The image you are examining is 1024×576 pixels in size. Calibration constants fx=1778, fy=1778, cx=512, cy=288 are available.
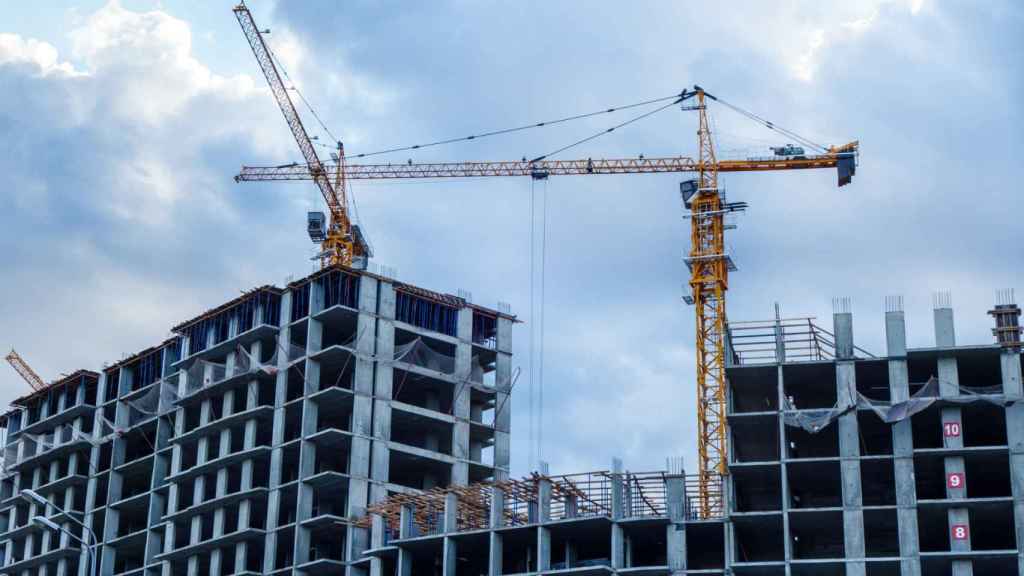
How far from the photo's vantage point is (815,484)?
108 metres

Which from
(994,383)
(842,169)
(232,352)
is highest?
(842,169)

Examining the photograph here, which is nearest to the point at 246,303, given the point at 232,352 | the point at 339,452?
the point at 232,352

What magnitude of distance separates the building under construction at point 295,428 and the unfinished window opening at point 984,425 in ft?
134

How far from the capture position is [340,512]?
432 feet

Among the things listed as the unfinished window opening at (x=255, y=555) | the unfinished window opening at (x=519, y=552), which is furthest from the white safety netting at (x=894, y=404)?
the unfinished window opening at (x=255, y=555)

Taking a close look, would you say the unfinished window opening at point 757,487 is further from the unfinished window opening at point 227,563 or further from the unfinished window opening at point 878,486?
the unfinished window opening at point 227,563

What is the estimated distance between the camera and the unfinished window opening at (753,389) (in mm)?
108250

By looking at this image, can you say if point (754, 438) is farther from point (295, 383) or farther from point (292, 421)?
point (295, 383)

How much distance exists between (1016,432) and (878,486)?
29.7 ft

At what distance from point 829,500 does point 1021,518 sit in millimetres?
13054

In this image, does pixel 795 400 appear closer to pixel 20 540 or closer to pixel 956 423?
pixel 956 423

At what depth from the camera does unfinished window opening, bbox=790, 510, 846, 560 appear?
343ft

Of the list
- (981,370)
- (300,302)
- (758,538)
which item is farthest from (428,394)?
(981,370)

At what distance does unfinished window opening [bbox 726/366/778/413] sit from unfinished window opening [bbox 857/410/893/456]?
5679 millimetres
